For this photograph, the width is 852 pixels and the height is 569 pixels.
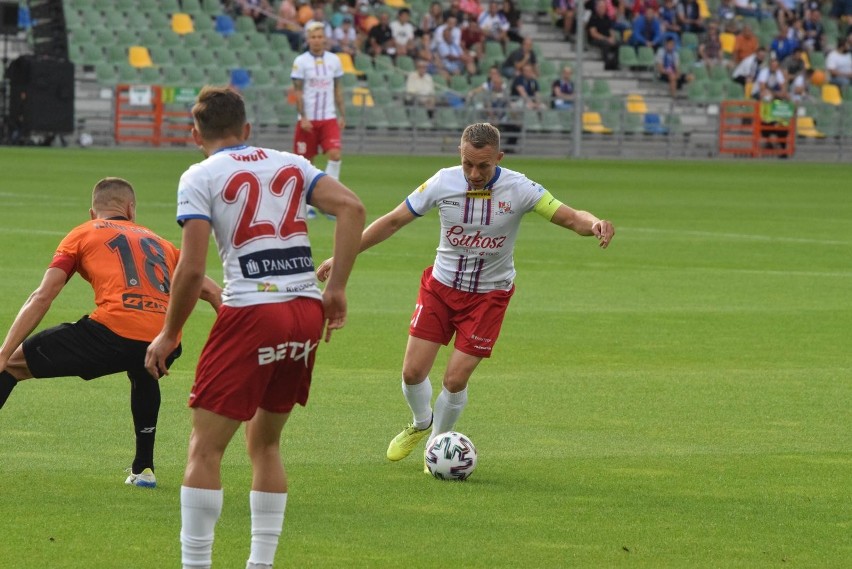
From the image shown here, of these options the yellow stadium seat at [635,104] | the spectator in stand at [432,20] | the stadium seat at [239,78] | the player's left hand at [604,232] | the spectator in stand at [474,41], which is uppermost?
the player's left hand at [604,232]

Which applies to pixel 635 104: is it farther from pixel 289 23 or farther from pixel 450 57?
pixel 289 23

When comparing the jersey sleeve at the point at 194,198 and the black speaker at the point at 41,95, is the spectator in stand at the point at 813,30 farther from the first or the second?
the jersey sleeve at the point at 194,198

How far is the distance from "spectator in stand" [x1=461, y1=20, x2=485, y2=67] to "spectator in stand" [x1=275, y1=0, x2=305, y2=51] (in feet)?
14.7

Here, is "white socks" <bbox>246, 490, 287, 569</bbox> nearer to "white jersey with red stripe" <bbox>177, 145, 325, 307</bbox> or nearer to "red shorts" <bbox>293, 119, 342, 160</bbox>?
"white jersey with red stripe" <bbox>177, 145, 325, 307</bbox>

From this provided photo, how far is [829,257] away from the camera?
19875 millimetres

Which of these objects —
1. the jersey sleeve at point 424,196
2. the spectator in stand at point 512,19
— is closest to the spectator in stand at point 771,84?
the spectator in stand at point 512,19

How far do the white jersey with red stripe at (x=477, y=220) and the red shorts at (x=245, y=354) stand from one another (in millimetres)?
2913

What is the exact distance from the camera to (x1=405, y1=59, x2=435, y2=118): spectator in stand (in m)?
40.3

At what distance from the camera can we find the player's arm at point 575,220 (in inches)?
315

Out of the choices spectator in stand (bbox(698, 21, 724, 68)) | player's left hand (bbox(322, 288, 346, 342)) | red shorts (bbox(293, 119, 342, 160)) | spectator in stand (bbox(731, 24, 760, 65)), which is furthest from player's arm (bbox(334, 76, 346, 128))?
spectator in stand (bbox(731, 24, 760, 65))

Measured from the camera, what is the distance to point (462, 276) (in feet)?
28.5

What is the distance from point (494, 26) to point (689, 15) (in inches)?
278

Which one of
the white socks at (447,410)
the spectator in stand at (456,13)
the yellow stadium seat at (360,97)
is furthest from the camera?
the spectator in stand at (456,13)

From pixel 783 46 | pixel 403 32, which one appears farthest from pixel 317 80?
pixel 783 46
